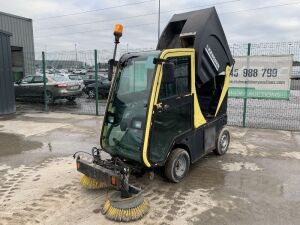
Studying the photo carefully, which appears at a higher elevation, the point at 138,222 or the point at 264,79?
the point at 264,79

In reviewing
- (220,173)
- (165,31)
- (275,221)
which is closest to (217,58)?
(165,31)

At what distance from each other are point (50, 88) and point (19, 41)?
6337 mm

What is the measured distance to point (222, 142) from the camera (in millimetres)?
6168

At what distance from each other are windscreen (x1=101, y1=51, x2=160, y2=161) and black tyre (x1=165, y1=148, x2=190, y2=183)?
636 millimetres

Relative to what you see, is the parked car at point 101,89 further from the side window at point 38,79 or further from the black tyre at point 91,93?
the side window at point 38,79

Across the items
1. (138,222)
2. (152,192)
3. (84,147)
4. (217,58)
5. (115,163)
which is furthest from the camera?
(84,147)

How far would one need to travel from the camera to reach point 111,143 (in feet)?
14.9

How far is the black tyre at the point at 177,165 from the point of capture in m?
4.50

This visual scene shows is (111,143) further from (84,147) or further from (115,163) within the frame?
(84,147)

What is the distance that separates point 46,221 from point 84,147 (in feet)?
10.5

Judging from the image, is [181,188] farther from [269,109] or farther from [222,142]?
[269,109]

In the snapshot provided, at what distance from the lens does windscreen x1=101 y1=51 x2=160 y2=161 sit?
422cm

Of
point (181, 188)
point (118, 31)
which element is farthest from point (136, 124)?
point (118, 31)

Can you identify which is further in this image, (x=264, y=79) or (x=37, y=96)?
(x=37, y=96)
